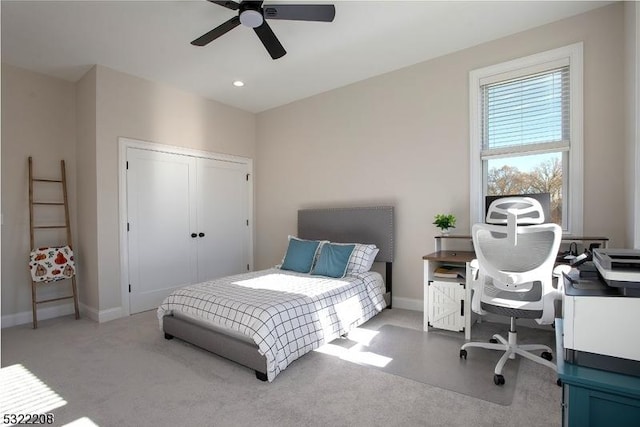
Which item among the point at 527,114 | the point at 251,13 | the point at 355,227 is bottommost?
the point at 355,227

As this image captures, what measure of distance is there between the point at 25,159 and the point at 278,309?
3.62 meters

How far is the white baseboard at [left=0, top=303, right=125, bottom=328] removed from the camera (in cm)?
355

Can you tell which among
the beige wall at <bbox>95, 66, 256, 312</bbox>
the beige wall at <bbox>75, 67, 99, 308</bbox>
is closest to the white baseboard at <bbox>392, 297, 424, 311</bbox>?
the beige wall at <bbox>95, 66, 256, 312</bbox>

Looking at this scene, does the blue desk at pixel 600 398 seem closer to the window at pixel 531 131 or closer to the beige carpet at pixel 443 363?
the beige carpet at pixel 443 363

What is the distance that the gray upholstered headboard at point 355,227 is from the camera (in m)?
3.95

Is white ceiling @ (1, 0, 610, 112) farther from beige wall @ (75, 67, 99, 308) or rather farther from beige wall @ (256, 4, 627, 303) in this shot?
beige wall @ (75, 67, 99, 308)

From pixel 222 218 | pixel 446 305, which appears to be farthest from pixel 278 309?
pixel 222 218

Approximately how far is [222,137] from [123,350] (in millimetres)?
3265

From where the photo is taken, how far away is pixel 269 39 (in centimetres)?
265

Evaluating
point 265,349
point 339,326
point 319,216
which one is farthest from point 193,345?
point 319,216

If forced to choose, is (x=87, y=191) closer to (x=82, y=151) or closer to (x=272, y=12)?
(x=82, y=151)

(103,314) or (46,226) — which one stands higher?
(46,226)

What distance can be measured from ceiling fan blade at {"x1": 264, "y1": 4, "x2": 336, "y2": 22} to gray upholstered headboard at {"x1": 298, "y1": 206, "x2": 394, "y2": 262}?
2272 millimetres

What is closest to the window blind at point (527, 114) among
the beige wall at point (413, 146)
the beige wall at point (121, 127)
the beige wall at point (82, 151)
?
the beige wall at point (413, 146)
